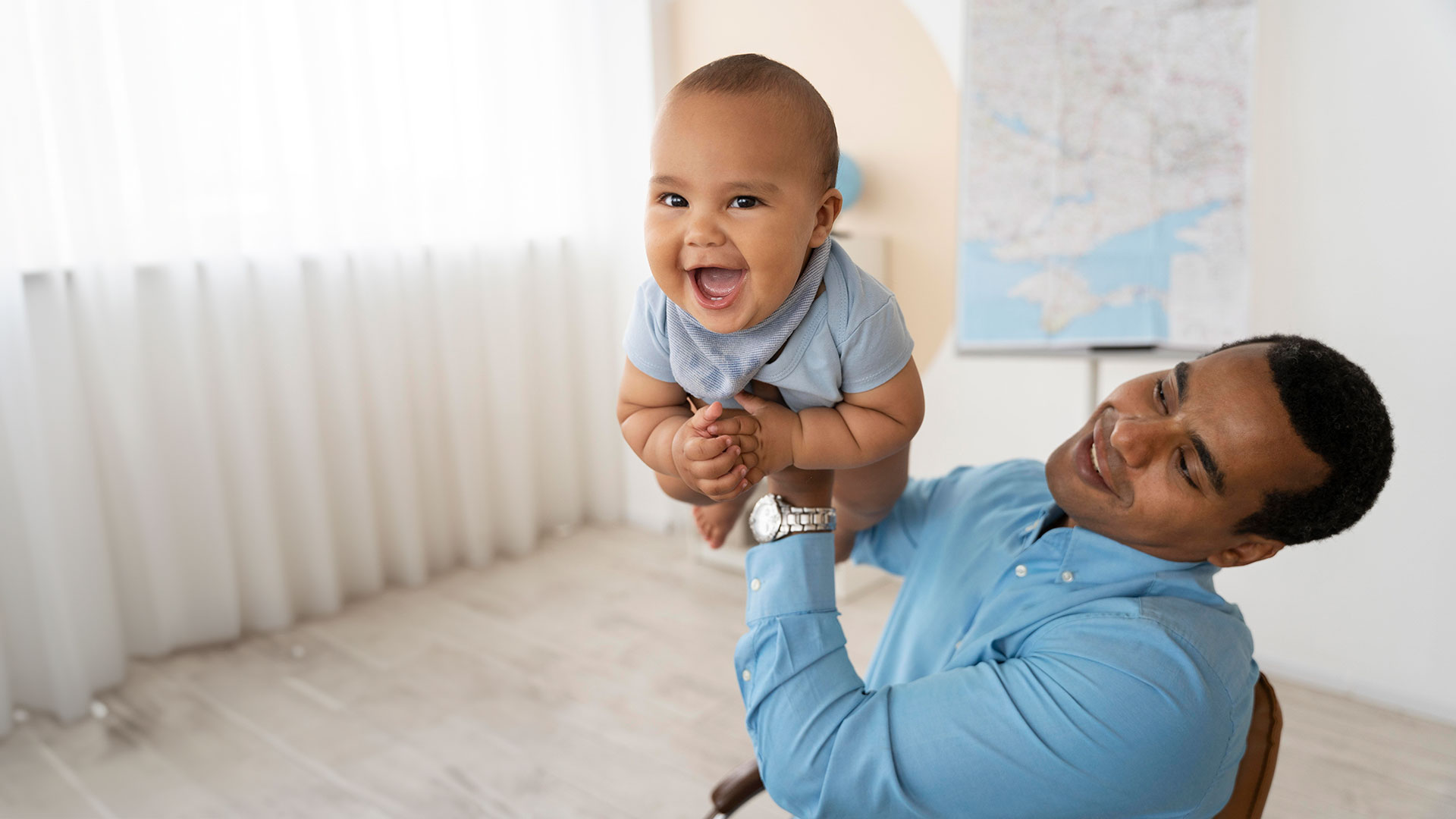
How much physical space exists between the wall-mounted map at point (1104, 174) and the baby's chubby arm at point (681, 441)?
2.20 meters

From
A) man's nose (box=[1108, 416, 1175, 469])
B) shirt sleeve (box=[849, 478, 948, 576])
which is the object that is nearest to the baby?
man's nose (box=[1108, 416, 1175, 469])

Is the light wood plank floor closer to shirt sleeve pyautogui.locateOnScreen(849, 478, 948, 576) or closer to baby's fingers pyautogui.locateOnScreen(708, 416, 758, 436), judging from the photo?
shirt sleeve pyautogui.locateOnScreen(849, 478, 948, 576)

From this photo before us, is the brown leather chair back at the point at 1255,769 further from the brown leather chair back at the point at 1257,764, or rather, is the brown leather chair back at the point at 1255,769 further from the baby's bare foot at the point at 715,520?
the baby's bare foot at the point at 715,520

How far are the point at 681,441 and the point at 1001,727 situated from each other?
18.8 inches

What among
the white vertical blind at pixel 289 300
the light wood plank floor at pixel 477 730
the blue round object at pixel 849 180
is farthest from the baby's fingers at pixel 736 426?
the white vertical blind at pixel 289 300

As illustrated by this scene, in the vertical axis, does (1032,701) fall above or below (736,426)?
below

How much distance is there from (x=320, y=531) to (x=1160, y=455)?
315 centimetres

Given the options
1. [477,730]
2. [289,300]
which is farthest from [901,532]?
[289,300]

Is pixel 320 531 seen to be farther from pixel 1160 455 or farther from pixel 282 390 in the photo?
pixel 1160 455

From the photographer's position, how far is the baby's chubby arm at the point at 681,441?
0.96 m

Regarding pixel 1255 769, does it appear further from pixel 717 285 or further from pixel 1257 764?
pixel 717 285

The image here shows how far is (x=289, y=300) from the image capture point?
131 inches

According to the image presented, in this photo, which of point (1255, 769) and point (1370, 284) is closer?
point (1255, 769)

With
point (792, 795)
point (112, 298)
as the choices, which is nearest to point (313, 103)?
point (112, 298)
